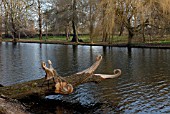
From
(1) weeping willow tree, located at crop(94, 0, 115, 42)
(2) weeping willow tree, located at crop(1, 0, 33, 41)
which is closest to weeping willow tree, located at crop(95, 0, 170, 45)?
(1) weeping willow tree, located at crop(94, 0, 115, 42)

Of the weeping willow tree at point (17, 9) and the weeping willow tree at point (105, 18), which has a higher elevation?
the weeping willow tree at point (105, 18)

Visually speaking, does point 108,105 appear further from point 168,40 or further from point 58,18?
point 58,18

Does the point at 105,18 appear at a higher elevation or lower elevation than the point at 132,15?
lower

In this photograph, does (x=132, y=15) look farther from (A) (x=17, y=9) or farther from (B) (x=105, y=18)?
(A) (x=17, y=9)

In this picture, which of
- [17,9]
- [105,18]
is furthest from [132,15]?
[17,9]

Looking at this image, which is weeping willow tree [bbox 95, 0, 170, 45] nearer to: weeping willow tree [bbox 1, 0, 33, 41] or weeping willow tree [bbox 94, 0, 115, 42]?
weeping willow tree [bbox 94, 0, 115, 42]

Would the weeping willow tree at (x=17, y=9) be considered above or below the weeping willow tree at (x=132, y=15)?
below

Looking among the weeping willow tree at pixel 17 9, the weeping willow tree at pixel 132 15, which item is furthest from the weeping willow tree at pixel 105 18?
the weeping willow tree at pixel 17 9

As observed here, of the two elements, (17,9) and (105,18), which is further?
(105,18)

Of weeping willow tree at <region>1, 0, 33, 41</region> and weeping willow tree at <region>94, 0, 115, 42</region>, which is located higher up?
weeping willow tree at <region>94, 0, 115, 42</region>

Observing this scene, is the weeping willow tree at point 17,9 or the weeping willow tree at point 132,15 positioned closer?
the weeping willow tree at point 17,9

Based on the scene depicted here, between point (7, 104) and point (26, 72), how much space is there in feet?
28.5

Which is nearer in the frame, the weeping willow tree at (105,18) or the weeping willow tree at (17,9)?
the weeping willow tree at (17,9)

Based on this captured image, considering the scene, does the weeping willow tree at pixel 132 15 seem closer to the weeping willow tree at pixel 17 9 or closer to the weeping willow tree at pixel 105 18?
the weeping willow tree at pixel 105 18
